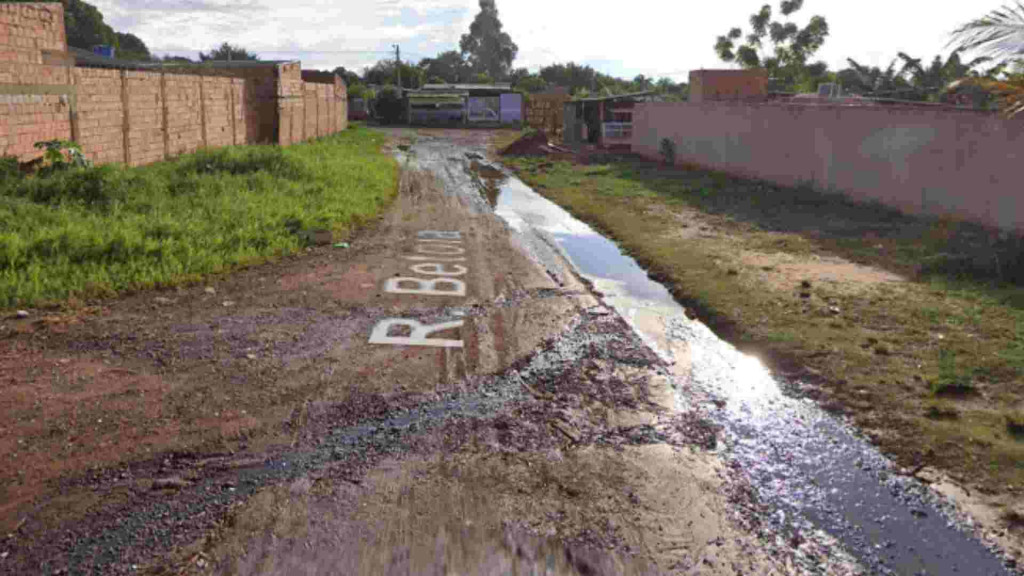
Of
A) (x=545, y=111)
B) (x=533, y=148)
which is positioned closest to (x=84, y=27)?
(x=545, y=111)

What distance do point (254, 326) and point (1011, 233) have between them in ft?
33.6

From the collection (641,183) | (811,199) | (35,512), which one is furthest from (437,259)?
(641,183)

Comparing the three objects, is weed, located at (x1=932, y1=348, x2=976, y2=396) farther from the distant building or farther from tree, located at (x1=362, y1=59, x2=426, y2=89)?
tree, located at (x1=362, y1=59, x2=426, y2=89)

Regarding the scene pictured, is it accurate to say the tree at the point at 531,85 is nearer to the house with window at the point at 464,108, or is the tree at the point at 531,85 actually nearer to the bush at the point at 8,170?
the house with window at the point at 464,108

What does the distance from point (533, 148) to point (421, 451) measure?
101 feet

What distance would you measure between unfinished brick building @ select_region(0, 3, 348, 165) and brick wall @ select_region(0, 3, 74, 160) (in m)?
0.01

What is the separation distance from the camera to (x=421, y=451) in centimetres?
496

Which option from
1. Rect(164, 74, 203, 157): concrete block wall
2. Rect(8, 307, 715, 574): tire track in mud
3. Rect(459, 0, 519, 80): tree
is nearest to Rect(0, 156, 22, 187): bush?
Rect(164, 74, 203, 157): concrete block wall

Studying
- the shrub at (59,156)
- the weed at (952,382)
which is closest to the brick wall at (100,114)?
the shrub at (59,156)

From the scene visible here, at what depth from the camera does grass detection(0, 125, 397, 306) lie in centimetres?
826

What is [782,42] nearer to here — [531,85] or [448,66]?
[531,85]

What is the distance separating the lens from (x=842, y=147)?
54.5ft

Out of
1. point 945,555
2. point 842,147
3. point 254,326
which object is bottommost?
point 945,555

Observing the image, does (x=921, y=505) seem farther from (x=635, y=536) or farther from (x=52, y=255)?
(x=52, y=255)
